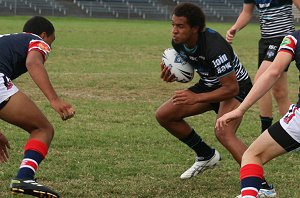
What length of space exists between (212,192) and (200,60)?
123 cm

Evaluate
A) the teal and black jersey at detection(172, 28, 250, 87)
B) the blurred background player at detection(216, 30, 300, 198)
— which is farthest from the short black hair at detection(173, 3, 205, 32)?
the blurred background player at detection(216, 30, 300, 198)

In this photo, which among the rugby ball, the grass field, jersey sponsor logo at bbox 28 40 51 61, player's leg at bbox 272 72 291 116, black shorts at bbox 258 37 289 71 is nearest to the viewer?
jersey sponsor logo at bbox 28 40 51 61

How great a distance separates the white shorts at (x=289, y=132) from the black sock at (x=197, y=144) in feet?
7.13

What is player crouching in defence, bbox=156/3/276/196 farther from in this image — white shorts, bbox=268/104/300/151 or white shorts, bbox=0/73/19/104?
white shorts, bbox=0/73/19/104

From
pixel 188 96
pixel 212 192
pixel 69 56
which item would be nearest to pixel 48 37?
pixel 188 96

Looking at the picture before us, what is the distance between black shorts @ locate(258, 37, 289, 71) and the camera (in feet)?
28.6

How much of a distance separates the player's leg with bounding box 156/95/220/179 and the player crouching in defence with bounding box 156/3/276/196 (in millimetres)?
11

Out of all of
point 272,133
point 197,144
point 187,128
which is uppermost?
point 272,133

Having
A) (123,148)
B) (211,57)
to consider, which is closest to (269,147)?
(211,57)

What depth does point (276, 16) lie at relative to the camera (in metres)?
8.94

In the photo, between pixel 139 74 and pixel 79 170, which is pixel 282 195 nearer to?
pixel 79 170

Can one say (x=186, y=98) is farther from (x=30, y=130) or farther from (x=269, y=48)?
(x=269, y=48)

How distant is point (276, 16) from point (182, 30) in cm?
280

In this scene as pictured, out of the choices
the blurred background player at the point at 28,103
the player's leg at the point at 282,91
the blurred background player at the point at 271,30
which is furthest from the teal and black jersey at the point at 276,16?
the blurred background player at the point at 28,103
